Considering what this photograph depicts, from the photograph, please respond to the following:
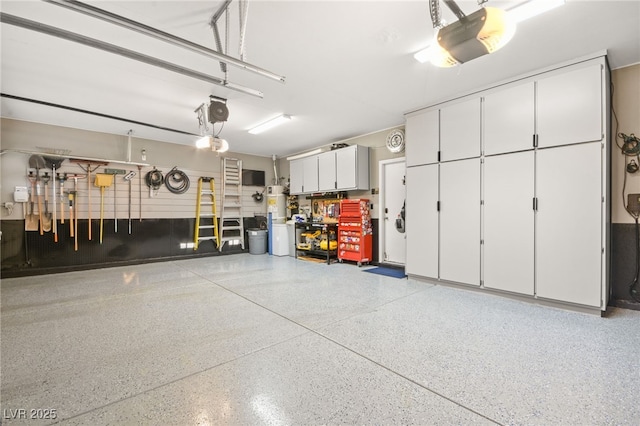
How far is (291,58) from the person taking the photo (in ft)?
10.1

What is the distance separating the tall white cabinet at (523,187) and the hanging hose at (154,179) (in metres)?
5.93

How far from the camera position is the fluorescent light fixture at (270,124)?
507 centimetres

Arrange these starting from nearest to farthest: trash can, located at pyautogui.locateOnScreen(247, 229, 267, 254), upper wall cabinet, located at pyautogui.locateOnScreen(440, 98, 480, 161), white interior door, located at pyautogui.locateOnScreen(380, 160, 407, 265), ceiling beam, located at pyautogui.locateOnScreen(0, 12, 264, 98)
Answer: ceiling beam, located at pyautogui.locateOnScreen(0, 12, 264, 98)
upper wall cabinet, located at pyautogui.locateOnScreen(440, 98, 480, 161)
white interior door, located at pyautogui.locateOnScreen(380, 160, 407, 265)
trash can, located at pyautogui.locateOnScreen(247, 229, 267, 254)

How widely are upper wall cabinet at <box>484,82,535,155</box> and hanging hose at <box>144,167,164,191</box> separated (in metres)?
6.89

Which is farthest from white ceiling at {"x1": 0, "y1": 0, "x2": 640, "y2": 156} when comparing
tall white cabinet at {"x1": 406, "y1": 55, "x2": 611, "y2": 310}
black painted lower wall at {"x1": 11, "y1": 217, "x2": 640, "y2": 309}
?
black painted lower wall at {"x1": 11, "y1": 217, "x2": 640, "y2": 309}

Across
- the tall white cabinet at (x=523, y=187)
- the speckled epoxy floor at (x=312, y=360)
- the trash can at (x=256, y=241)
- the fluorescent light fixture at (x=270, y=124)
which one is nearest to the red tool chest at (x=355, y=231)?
the tall white cabinet at (x=523, y=187)

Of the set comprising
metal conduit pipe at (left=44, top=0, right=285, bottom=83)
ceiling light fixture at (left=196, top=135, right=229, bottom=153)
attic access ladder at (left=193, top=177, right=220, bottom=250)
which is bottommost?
attic access ladder at (left=193, top=177, right=220, bottom=250)

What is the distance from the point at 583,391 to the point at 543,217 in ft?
7.43

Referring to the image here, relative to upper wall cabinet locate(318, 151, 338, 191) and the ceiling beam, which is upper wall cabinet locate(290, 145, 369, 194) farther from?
the ceiling beam

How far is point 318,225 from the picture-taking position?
6.61 m

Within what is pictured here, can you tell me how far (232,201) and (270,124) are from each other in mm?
3295

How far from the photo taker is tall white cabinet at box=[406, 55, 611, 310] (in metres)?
3.08

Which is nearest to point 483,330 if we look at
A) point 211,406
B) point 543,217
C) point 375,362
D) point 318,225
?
point 375,362

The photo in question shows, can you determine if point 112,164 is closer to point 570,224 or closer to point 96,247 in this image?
point 96,247
